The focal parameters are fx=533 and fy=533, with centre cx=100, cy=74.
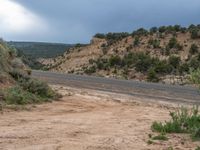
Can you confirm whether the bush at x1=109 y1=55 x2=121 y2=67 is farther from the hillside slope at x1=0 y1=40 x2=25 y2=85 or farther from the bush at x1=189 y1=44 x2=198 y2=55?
the hillside slope at x1=0 y1=40 x2=25 y2=85

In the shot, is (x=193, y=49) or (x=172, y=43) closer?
(x=193, y=49)

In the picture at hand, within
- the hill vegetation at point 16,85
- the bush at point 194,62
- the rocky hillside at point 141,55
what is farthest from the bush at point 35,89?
the bush at point 194,62

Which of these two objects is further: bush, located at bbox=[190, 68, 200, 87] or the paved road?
the paved road

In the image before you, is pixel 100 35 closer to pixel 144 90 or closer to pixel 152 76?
pixel 152 76

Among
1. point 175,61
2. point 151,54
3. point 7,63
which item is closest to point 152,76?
point 175,61

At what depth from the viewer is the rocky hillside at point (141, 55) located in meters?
103

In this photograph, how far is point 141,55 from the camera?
366 ft

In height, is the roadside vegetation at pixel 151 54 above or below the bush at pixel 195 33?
below

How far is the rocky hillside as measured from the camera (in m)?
103

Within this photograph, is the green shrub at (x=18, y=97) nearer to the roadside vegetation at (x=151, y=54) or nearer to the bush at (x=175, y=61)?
the roadside vegetation at (x=151, y=54)

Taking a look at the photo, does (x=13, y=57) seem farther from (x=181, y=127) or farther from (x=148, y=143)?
(x=148, y=143)

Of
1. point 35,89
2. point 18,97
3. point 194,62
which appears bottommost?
point 18,97

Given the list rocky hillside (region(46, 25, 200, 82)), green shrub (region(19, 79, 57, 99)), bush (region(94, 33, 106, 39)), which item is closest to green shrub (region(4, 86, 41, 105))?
green shrub (region(19, 79, 57, 99))

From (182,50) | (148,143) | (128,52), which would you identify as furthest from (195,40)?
(148,143)
